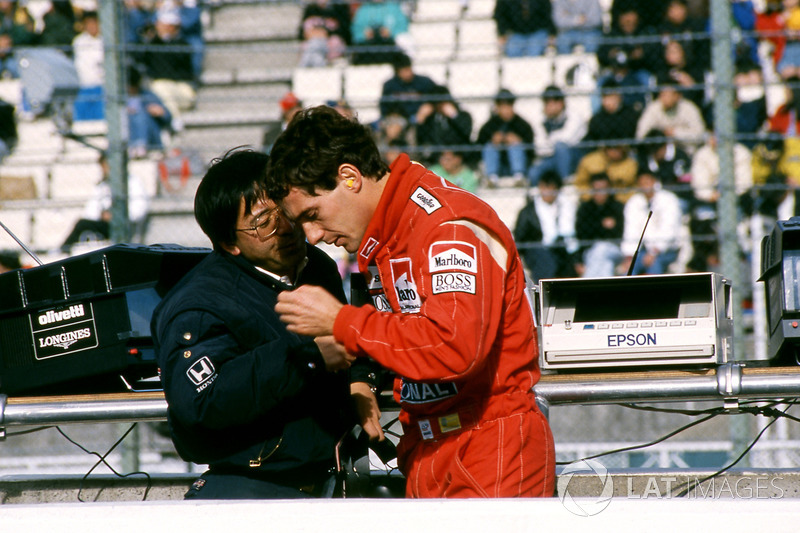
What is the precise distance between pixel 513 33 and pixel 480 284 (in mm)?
6777

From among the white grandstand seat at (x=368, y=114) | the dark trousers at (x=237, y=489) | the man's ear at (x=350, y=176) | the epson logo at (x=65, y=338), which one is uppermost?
the white grandstand seat at (x=368, y=114)

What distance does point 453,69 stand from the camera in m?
8.16

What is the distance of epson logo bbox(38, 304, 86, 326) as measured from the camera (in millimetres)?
2822

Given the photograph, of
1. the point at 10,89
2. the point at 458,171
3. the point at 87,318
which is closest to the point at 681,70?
the point at 458,171

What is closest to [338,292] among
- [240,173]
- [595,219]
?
[240,173]

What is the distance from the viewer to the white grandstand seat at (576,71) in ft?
25.6

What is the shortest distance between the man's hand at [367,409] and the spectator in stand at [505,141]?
435cm

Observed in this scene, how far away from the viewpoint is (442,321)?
178 centimetres

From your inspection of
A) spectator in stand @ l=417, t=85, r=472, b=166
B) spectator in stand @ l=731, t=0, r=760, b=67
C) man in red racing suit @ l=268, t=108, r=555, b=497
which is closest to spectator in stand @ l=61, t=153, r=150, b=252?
spectator in stand @ l=417, t=85, r=472, b=166

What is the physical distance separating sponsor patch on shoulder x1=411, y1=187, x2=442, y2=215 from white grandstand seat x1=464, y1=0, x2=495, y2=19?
7.12 m

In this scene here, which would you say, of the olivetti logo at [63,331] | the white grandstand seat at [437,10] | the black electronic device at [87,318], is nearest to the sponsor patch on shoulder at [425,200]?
the black electronic device at [87,318]

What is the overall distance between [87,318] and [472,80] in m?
5.77

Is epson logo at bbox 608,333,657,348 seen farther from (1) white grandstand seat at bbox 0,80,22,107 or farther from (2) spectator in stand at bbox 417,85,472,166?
(1) white grandstand seat at bbox 0,80,22,107

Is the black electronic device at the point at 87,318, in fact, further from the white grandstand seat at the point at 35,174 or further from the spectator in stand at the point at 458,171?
the white grandstand seat at the point at 35,174
